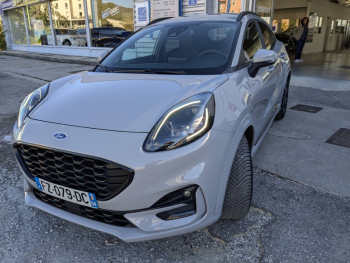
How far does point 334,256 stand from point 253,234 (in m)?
0.49

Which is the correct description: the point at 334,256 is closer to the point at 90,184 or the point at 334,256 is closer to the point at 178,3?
the point at 90,184

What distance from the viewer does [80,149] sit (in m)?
1.51

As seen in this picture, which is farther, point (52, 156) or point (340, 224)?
point (340, 224)

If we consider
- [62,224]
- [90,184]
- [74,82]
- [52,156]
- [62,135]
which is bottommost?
[62,224]

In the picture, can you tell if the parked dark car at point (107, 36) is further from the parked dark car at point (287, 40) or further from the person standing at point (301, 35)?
the parked dark car at point (287, 40)

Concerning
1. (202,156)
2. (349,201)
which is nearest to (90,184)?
(202,156)

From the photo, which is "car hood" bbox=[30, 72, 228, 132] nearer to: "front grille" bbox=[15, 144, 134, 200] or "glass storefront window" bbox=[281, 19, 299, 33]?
"front grille" bbox=[15, 144, 134, 200]

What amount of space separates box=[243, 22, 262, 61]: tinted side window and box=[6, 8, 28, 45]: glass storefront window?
1888cm

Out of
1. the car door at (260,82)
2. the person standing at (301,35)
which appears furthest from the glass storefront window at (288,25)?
the car door at (260,82)

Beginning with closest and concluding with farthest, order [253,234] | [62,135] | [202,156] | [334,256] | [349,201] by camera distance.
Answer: [202,156], [62,135], [334,256], [253,234], [349,201]

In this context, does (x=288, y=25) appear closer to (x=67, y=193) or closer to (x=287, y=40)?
(x=287, y=40)

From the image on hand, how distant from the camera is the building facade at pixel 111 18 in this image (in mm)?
8758

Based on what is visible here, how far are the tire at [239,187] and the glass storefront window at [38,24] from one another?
16.1 meters

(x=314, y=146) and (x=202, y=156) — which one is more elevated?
(x=202, y=156)
